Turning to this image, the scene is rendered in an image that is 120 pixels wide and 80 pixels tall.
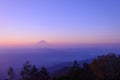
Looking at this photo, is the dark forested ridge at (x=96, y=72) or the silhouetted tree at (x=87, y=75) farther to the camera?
the silhouetted tree at (x=87, y=75)

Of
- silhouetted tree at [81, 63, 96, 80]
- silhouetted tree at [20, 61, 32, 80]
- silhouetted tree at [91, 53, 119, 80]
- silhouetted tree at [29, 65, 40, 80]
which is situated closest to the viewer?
silhouetted tree at [91, 53, 119, 80]

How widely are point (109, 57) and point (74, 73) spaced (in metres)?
10.8

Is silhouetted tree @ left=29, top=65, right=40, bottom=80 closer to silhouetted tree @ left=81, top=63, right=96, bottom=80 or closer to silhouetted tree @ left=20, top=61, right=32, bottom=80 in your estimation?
silhouetted tree @ left=20, top=61, right=32, bottom=80

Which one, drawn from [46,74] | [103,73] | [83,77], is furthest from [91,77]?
[46,74]

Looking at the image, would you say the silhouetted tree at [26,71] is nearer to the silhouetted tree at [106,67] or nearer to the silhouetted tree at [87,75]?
the silhouetted tree at [87,75]

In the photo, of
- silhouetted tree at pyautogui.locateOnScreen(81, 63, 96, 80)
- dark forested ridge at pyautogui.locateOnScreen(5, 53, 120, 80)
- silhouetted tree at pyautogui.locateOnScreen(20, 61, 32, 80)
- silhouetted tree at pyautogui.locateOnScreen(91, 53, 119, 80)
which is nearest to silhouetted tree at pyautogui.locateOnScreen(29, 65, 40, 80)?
dark forested ridge at pyautogui.locateOnScreen(5, 53, 120, 80)

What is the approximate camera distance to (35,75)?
2475 inches

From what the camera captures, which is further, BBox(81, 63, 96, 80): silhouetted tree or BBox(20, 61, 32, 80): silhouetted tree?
BBox(20, 61, 32, 80): silhouetted tree

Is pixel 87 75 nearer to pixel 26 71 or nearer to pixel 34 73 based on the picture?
pixel 34 73

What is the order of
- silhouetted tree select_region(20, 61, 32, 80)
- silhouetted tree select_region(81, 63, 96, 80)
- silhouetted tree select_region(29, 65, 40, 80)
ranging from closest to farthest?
silhouetted tree select_region(81, 63, 96, 80), silhouetted tree select_region(29, 65, 40, 80), silhouetted tree select_region(20, 61, 32, 80)

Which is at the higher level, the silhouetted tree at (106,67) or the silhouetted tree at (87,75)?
the silhouetted tree at (106,67)

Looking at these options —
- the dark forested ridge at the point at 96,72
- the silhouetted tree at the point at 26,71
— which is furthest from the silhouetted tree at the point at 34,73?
the silhouetted tree at the point at 26,71

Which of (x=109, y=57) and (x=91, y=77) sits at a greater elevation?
(x=109, y=57)

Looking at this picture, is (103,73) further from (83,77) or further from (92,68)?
(83,77)
